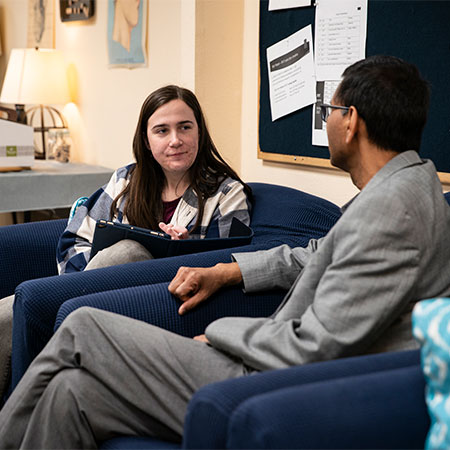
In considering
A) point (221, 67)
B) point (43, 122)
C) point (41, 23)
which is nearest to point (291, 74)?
point (221, 67)

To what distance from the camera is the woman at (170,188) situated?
217 cm

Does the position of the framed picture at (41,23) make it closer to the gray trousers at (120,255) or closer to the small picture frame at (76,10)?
the small picture frame at (76,10)

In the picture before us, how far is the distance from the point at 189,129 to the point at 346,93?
0.92 metres

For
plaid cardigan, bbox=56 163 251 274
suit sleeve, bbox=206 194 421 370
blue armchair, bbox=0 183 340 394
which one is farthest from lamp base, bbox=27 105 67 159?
suit sleeve, bbox=206 194 421 370

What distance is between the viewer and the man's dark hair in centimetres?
133

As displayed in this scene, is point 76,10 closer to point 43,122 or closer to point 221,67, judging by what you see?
point 43,122

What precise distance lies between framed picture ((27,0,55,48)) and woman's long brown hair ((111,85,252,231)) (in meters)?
2.32

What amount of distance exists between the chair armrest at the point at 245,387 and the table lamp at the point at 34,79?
2.87 m

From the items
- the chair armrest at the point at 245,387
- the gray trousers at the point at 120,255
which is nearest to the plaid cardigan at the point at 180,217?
the gray trousers at the point at 120,255

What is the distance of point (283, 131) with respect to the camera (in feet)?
8.48

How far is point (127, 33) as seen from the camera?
3.41m

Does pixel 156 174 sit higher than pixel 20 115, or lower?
lower

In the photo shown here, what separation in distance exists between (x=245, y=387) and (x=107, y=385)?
0.40 m

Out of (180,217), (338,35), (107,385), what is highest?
(338,35)
